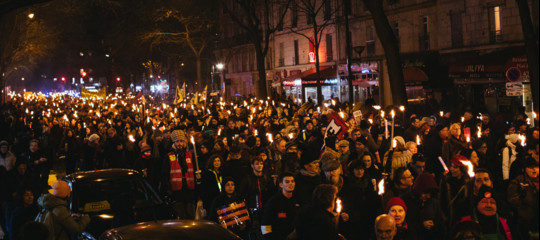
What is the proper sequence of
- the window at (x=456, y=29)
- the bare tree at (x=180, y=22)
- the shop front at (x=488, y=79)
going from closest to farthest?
1. the shop front at (x=488, y=79)
2. the window at (x=456, y=29)
3. the bare tree at (x=180, y=22)

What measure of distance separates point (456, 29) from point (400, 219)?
25932 millimetres

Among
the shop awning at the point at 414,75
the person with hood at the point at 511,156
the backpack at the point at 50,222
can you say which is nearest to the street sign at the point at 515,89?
the person with hood at the point at 511,156

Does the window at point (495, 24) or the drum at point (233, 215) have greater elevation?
the window at point (495, 24)

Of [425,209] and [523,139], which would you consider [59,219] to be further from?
[523,139]

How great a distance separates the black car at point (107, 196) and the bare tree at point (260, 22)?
25.8 meters

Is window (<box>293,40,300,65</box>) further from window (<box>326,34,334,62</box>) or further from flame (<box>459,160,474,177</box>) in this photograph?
flame (<box>459,160,474,177</box>)

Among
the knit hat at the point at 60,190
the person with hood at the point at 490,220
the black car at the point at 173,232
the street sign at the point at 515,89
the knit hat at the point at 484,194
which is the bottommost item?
the person with hood at the point at 490,220

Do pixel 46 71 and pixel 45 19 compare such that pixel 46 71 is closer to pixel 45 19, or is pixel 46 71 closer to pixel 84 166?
pixel 45 19

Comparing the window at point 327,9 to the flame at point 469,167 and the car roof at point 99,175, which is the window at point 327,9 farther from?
the flame at point 469,167

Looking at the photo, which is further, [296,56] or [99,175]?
[296,56]

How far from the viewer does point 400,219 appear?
21.2 ft

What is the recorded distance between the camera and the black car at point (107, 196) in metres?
8.41

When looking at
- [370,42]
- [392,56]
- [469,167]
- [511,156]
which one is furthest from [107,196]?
[370,42]

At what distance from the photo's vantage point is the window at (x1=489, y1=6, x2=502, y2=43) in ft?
92.5
